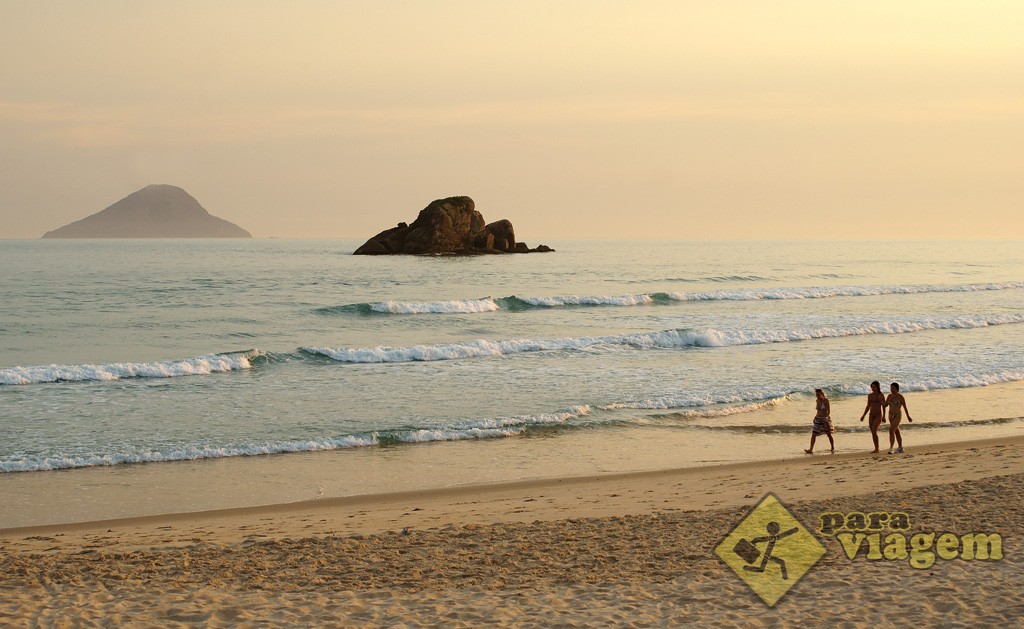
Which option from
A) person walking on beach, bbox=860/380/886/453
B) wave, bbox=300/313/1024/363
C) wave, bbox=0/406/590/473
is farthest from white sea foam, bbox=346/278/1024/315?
person walking on beach, bbox=860/380/886/453

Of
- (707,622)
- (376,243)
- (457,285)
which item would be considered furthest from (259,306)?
(376,243)

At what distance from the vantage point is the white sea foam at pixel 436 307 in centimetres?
4191

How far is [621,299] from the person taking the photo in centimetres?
4966

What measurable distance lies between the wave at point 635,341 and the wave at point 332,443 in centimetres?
1015

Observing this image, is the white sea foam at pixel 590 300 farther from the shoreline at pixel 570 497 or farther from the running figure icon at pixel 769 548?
the running figure icon at pixel 769 548

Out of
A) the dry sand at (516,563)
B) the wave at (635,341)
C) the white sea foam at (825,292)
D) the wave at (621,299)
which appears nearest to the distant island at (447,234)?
the wave at (621,299)

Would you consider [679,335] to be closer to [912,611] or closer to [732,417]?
[732,417]

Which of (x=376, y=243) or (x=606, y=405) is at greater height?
(x=376, y=243)

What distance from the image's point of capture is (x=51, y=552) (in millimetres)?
9008

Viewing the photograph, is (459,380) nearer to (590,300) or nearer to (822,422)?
(822,422)

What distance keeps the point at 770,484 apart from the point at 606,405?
22.7 feet

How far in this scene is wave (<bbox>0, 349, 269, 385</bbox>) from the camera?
22172 millimetres

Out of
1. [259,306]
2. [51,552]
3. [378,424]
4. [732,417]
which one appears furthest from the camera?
[259,306]

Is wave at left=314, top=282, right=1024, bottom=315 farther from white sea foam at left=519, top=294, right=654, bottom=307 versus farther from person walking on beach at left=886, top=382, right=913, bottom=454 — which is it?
person walking on beach at left=886, top=382, right=913, bottom=454
